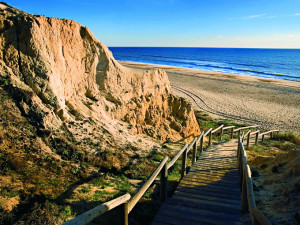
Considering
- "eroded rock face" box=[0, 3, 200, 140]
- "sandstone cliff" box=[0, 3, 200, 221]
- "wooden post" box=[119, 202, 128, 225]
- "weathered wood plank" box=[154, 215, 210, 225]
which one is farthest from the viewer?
"eroded rock face" box=[0, 3, 200, 140]

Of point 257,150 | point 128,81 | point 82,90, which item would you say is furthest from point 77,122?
point 257,150

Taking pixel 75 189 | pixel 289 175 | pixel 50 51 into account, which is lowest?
pixel 75 189

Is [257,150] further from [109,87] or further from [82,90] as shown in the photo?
[82,90]

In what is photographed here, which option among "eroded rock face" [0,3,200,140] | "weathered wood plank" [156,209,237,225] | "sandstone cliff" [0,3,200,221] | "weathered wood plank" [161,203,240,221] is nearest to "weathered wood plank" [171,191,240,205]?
"weathered wood plank" [161,203,240,221]

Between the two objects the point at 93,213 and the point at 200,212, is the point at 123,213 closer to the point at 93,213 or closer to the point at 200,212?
the point at 93,213

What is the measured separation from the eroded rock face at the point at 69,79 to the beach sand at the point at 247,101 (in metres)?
12.6

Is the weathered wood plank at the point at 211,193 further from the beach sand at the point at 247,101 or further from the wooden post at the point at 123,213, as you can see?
the beach sand at the point at 247,101

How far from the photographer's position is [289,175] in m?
5.26

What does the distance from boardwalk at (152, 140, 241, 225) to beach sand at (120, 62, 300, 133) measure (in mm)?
13757

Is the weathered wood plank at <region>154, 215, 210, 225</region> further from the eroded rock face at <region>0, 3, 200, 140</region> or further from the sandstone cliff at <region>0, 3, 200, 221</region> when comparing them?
the eroded rock face at <region>0, 3, 200, 140</region>

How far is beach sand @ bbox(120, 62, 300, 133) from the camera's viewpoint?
21766 mm

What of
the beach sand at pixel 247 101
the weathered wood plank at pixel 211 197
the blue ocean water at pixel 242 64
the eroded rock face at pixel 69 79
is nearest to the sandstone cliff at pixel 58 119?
the eroded rock face at pixel 69 79

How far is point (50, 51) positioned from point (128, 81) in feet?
13.1

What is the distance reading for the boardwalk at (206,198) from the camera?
4.70 metres
